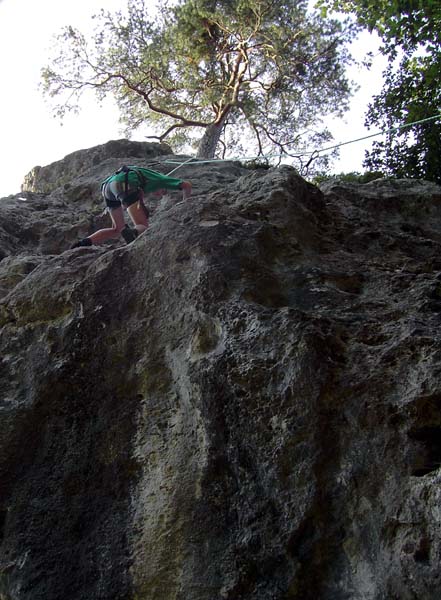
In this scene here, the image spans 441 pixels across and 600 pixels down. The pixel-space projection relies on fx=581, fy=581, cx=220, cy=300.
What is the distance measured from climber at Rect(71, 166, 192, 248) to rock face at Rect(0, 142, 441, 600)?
127cm

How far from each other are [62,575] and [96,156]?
366 inches

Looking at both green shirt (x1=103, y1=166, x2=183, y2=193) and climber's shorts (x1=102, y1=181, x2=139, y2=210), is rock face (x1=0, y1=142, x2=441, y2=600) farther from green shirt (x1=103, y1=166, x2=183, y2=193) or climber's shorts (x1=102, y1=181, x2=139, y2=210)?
green shirt (x1=103, y1=166, x2=183, y2=193)

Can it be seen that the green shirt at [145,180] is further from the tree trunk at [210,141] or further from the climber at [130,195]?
the tree trunk at [210,141]

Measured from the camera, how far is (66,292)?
206 inches

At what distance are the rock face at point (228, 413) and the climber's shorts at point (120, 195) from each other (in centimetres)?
145

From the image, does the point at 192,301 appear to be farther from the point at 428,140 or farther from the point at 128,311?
the point at 428,140

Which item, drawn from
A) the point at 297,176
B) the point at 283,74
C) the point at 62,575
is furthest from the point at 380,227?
the point at 283,74

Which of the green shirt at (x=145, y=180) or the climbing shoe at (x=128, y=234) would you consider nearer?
the climbing shoe at (x=128, y=234)

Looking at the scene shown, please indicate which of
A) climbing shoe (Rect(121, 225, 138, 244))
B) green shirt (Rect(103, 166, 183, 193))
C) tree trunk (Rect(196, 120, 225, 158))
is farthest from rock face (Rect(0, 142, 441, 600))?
tree trunk (Rect(196, 120, 225, 158))

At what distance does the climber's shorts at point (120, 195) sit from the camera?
23.1ft

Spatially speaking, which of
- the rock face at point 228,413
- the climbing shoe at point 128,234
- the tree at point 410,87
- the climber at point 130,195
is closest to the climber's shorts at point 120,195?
the climber at point 130,195

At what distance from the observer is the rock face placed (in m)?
3.19

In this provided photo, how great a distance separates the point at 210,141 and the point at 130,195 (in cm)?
867

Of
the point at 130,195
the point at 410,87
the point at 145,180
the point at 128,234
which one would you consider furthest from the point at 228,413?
the point at 410,87
